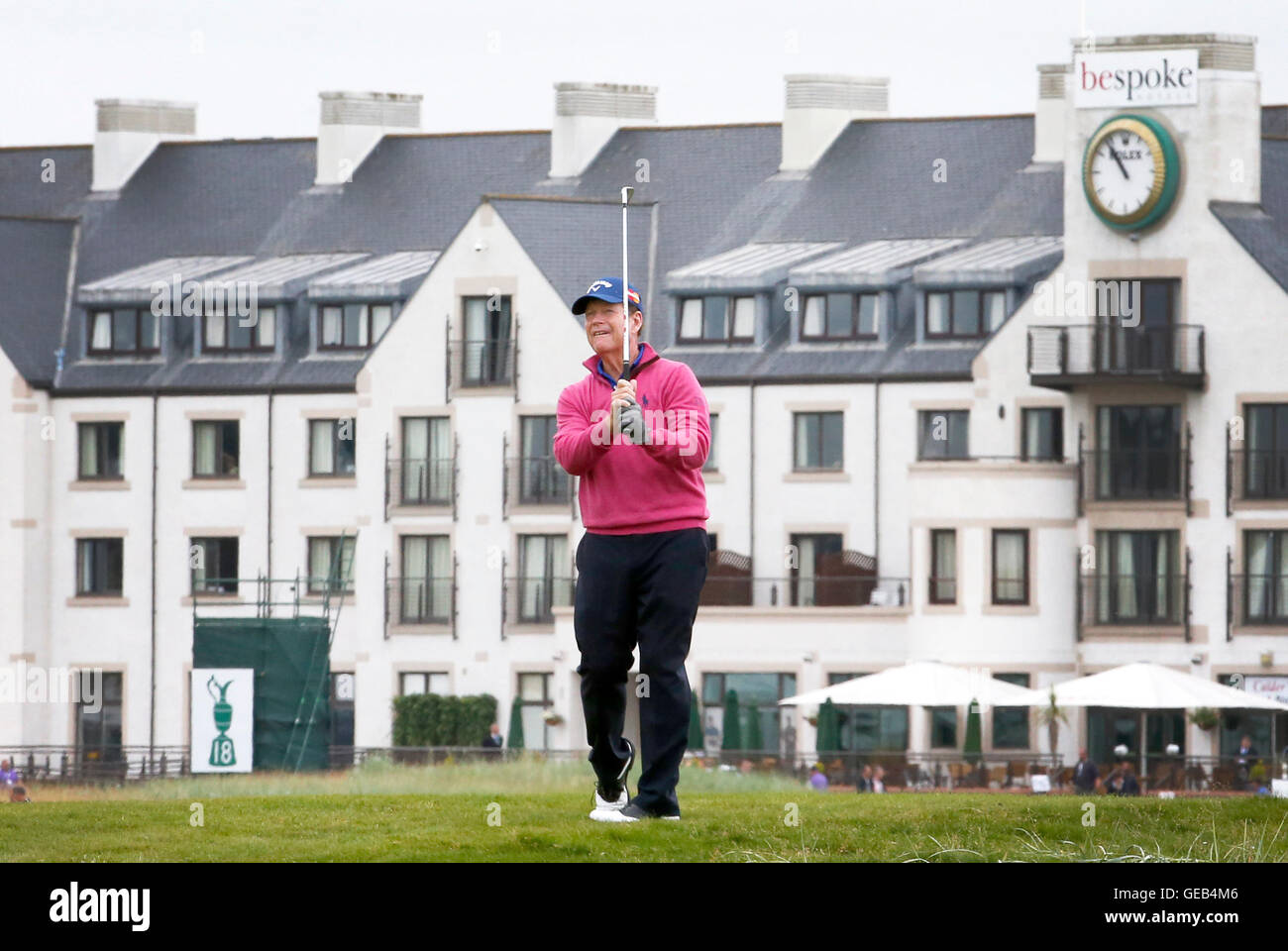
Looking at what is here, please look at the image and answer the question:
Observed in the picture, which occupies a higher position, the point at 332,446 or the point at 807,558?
the point at 332,446

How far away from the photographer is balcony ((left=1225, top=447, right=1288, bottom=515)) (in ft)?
199

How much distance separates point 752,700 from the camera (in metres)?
63.2

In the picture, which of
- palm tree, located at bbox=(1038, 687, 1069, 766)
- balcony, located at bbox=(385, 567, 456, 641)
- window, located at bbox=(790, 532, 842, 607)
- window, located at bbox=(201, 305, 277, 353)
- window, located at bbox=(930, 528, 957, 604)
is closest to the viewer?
palm tree, located at bbox=(1038, 687, 1069, 766)

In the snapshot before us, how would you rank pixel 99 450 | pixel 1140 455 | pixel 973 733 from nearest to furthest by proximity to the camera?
pixel 973 733, pixel 1140 455, pixel 99 450

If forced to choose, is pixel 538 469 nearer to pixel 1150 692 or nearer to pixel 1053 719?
pixel 1053 719

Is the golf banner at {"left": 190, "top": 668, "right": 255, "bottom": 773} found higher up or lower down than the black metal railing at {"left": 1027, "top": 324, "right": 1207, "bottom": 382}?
lower down

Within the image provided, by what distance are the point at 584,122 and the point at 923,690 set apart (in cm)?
2308

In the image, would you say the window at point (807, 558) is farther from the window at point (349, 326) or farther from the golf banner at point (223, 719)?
the golf banner at point (223, 719)

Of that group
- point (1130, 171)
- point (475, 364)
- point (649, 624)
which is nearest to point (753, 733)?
point (475, 364)

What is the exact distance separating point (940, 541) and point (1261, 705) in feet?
32.4

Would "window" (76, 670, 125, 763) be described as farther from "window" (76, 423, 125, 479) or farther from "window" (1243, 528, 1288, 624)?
"window" (1243, 528, 1288, 624)

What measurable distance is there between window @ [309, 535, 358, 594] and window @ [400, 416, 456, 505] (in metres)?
1.98

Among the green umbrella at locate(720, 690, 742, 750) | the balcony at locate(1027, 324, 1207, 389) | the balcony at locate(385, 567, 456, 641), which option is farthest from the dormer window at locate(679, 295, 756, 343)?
the green umbrella at locate(720, 690, 742, 750)
